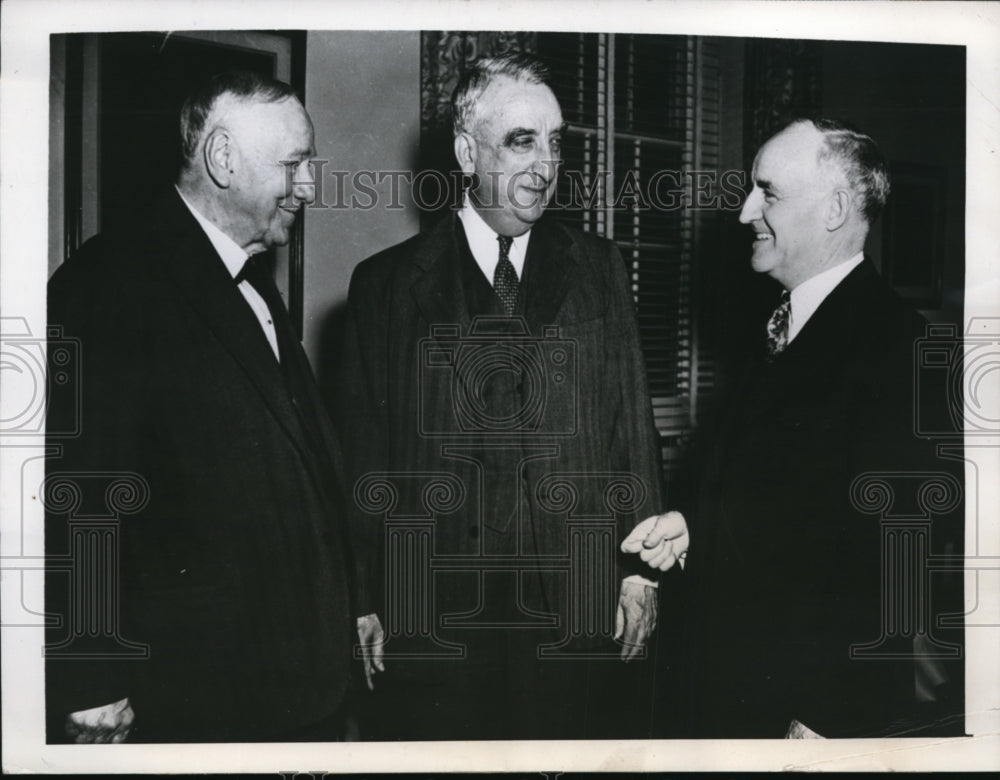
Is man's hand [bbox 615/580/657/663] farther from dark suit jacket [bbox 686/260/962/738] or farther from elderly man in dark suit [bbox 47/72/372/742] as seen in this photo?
elderly man in dark suit [bbox 47/72/372/742]

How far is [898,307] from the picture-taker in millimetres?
1654

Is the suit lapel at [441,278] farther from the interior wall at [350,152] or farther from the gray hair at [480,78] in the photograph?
the gray hair at [480,78]

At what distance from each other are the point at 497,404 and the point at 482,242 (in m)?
0.30

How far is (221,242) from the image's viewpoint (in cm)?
157

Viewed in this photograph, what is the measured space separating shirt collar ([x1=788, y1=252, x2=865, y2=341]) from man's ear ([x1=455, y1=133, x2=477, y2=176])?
0.65 meters

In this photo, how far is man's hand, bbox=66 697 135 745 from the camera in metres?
1.61

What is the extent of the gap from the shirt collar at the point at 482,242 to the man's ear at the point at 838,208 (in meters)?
0.59

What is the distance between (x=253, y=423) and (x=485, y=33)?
2.71ft

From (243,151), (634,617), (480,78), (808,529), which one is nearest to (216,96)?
(243,151)

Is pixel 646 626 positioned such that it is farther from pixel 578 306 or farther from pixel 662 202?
pixel 662 202

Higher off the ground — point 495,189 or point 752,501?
point 495,189

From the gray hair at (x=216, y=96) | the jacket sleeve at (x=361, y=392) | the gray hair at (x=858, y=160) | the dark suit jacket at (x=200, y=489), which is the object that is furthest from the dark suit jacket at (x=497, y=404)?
the gray hair at (x=858, y=160)

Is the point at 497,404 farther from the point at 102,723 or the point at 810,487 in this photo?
the point at 102,723

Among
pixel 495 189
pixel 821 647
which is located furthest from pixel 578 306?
pixel 821 647
